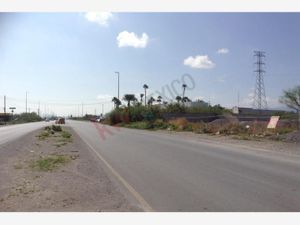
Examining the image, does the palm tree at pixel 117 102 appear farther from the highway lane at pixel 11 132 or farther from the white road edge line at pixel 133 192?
the white road edge line at pixel 133 192

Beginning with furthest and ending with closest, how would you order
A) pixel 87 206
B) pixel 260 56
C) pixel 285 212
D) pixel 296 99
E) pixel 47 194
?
pixel 296 99 → pixel 260 56 → pixel 47 194 → pixel 87 206 → pixel 285 212

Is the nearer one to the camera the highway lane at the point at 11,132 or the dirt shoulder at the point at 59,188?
the dirt shoulder at the point at 59,188

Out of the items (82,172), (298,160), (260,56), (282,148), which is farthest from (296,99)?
(82,172)

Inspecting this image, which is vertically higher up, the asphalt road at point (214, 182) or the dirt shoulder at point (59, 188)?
the asphalt road at point (214, 182)

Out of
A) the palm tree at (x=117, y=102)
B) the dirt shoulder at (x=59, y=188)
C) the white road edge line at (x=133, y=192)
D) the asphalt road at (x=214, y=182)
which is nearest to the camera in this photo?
the white road edge line at (x=133, y=192)

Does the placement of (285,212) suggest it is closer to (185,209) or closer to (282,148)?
(185,209)

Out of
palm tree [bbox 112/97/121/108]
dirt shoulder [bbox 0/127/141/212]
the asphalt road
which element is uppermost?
palm tree [bbox 112/97/121/108]

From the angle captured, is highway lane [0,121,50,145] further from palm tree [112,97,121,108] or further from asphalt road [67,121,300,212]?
palm tree [112,97,121,108]

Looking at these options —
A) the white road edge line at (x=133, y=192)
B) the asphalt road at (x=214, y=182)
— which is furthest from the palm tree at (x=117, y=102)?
the white road edge line at (x=133, y=192)

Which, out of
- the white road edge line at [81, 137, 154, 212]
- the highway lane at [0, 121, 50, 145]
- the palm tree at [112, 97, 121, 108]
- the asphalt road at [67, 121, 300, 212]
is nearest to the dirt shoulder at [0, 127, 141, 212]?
the white road edge line at [81, 137, 154, 212]

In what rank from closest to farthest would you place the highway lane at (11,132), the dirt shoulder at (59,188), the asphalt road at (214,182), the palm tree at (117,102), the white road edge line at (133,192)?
the white road edge line at (133,192)
the asphalt road at (214,182)
the dirt shoulder at (59,188)
the highway lane at (11,132)
the palm tree at (117,102)

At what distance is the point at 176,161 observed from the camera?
724 inches

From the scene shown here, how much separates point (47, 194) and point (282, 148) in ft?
55.4

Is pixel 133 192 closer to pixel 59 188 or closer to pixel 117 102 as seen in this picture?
pixel 59 188
